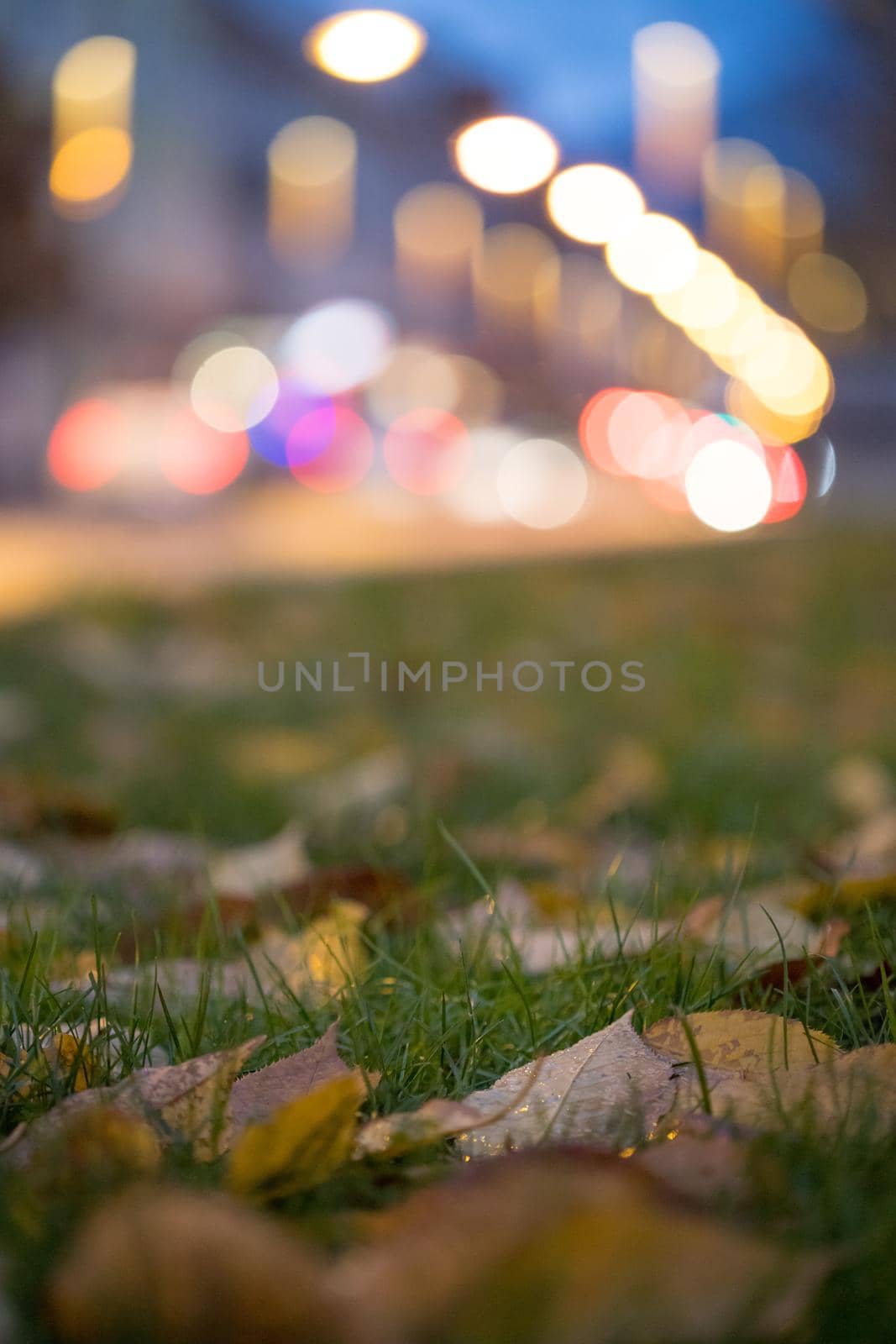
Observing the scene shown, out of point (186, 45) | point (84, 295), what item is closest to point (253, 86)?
point (186, 45)

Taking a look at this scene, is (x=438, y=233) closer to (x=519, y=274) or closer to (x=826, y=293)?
(x=519, y=274)

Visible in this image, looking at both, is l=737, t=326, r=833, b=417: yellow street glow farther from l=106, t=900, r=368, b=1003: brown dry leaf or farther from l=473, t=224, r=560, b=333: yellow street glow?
l=106, t=900, r=368, b=1003: brown dry leaf

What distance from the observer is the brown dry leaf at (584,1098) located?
2.46ft

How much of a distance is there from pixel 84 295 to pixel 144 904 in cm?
661

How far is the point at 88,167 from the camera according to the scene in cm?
359

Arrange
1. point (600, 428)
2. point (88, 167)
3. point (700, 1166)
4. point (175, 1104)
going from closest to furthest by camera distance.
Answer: point (700, 1166)
point (175, 1104)
point (600, 428)
point (88, 167)

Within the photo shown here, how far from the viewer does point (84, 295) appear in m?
7.23

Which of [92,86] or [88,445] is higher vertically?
[92,86]

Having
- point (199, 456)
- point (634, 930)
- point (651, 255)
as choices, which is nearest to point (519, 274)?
point (651, 255)

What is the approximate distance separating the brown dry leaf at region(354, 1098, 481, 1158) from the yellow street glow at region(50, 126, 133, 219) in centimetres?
313

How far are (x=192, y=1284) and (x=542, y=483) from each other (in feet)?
8.85

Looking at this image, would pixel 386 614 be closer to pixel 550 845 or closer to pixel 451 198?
pixel 451 198

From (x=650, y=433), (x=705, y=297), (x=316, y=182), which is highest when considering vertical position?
(x=316, y=182)

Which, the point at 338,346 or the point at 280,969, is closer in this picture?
the point at 280,969
